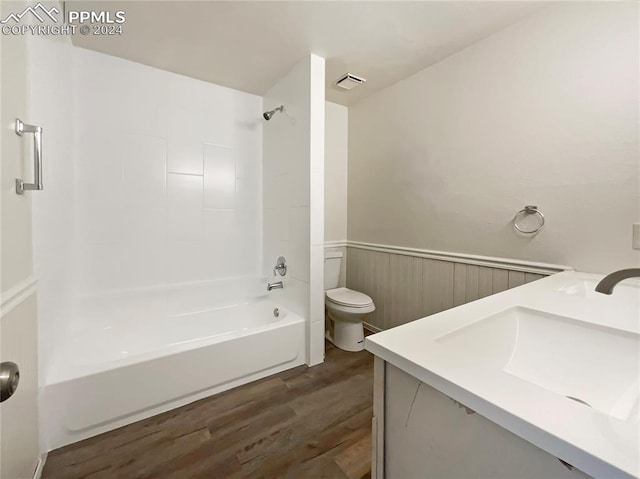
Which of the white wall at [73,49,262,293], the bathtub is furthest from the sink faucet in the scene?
the white wall at [73,49,262,293]

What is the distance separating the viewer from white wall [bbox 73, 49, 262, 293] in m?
1.96

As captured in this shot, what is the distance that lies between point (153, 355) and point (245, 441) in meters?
0.68

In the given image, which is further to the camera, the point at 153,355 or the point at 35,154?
the point at 153,355

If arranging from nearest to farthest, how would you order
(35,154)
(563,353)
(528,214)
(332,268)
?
(563,353), (35,154), (528,214), (332,268)

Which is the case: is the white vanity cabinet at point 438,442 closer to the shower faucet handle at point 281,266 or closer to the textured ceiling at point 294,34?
the shower faucet handle at point 281,266

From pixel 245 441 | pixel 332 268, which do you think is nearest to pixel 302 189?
pixel 332 268

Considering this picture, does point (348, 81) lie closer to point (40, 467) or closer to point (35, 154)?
point (35, 154)

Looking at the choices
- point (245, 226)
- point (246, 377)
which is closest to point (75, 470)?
point (246, 377)

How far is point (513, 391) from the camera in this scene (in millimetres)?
477

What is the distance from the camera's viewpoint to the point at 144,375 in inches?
57.7

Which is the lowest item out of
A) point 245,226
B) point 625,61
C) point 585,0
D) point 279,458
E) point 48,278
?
point 279,458

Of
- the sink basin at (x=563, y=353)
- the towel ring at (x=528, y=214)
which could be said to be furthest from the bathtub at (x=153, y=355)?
the towel ring at (x=528, y=214)

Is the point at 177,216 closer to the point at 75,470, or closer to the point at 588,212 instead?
the point at 75,470

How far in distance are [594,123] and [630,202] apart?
1.40 ft
